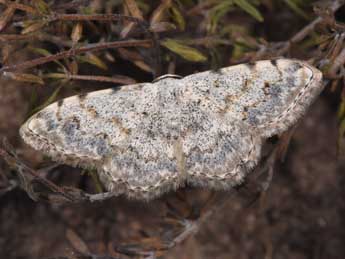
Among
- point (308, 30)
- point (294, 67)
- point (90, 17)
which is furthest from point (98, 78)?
point (308, 30)

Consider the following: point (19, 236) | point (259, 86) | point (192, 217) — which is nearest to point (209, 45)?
point (259, 86)

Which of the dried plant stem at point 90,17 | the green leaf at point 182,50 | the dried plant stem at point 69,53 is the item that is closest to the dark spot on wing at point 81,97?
the dried plant stem at point 69,53

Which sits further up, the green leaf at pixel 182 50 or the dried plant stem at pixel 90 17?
the dried plant stem at pixel 90 17

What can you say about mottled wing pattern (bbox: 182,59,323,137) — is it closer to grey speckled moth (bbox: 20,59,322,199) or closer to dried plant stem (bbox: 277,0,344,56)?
grey speckled moth (bbox: 20,59,322,199)

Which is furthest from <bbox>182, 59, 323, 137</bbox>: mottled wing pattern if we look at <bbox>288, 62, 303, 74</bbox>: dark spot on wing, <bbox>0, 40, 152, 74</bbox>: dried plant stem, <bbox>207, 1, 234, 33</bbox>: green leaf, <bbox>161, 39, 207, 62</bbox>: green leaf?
<bbox>207, 1, 234, 33</bbox>: green leaf

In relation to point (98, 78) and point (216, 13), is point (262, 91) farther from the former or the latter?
point (98, 78)

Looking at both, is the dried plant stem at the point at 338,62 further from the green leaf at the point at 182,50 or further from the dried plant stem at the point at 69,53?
the dried plant stem at the point at 69,53

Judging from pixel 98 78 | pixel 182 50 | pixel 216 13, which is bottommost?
pixel 98 78

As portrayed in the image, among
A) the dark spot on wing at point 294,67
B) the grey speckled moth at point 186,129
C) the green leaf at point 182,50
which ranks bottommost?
the grey speckled moth at point 186,129
